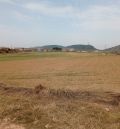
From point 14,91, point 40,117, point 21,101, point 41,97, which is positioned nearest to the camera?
point 40,117

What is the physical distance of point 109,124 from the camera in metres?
8.38

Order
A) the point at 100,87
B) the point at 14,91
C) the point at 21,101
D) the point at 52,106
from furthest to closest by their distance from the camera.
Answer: the point at 100,87
the point at 14,91
the point at 21,101
the point at 52,106

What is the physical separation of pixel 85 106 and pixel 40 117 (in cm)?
182

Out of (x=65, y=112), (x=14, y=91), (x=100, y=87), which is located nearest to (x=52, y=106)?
(x=65, y=112)

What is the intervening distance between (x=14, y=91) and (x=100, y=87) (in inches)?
175

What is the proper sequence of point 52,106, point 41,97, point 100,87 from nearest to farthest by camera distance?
point 52,106
point 41,97
point 100,87

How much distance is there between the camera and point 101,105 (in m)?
10.4

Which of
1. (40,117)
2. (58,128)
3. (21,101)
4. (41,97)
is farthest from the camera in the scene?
(41,97)

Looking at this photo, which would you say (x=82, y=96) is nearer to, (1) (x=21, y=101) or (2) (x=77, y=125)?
(1) (x=21, y=101)

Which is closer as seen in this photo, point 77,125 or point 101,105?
point 77,125

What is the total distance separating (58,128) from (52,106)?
1.98 meters

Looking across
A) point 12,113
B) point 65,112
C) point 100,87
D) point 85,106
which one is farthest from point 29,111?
point 100,87

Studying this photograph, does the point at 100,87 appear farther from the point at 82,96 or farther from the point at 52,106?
the point at 52,106

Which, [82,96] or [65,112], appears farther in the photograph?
[82,96]
